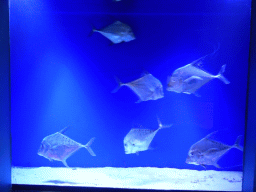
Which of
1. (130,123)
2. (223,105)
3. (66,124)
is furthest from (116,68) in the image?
(223,105)

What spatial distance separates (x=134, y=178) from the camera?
3.12m

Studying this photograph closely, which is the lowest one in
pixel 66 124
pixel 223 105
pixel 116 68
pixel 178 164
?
pixel 178 164

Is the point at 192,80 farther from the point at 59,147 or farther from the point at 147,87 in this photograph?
the point at 59,147

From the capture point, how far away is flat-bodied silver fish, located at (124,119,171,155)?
319 centimetres

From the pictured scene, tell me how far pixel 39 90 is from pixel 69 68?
480mm

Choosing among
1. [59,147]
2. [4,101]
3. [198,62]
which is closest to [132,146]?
[59,147]

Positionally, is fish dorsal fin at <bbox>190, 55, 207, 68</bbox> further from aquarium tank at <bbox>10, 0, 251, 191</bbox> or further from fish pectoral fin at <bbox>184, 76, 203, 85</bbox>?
fish pectoral fin at <bbox>184, 76, 203, 85</bbox>

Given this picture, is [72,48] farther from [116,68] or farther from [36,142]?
[36,142]

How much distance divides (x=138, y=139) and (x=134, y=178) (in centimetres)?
44

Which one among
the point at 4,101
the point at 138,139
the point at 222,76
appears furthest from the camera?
the point at 222,76

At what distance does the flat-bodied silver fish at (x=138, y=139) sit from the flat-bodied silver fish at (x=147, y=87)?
16.0 inches

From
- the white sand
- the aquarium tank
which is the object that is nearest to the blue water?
the aquarium tank

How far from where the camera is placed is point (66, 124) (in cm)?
348

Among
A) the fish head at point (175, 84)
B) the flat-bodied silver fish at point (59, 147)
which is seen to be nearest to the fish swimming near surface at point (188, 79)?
the fish head at point (175, 84)
